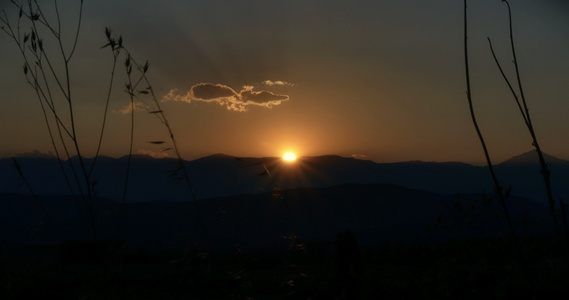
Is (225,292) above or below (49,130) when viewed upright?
below

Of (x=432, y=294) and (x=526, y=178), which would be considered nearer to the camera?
(x=432, y=294)

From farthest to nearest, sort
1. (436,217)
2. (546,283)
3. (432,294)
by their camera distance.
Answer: (432,294)
(436,217)
(546,283)

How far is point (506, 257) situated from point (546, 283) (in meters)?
6.21

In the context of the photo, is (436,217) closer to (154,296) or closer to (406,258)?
Answer: (154,296)

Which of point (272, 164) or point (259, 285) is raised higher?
point (272, 164)

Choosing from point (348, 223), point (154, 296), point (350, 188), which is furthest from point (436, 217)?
point (350, 188)

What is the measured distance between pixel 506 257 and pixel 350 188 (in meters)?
69.7

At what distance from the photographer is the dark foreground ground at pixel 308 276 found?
15.2 feet

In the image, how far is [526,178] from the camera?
106 m

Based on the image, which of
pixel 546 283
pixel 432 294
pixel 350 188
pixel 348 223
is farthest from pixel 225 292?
pixel 350 188

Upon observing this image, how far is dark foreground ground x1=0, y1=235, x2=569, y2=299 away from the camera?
15.2 feet

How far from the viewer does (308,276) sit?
3521mm

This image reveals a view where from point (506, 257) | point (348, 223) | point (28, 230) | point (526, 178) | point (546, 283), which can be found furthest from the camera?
point (526, 178)

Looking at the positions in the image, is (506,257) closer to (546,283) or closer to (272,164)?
(546,283)
